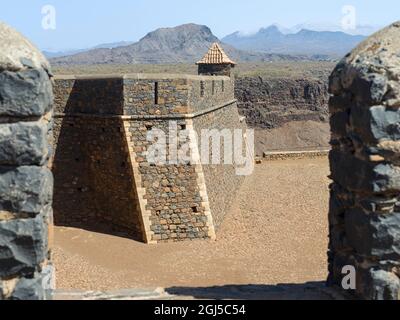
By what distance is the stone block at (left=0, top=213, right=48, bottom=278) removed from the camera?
4043mm

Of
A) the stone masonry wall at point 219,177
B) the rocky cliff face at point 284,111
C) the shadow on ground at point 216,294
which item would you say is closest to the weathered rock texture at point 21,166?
the shadow on ground at point 216,294

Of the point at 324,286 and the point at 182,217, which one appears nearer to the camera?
the point at 324,286

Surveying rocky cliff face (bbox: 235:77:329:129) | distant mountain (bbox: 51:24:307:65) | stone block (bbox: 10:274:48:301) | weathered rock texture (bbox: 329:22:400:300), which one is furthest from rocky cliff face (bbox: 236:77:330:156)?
distant mountain (bbox: 51:24:307:65)

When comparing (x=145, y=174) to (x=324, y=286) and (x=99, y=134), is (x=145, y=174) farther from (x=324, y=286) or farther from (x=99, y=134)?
(x=324, y=286)

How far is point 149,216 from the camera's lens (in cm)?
1221

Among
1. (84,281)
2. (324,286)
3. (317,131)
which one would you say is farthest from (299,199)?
(317,131)

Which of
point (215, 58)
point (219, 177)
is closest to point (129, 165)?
point (219, 177)

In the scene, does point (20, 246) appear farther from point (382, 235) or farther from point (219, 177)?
point (219, 177)

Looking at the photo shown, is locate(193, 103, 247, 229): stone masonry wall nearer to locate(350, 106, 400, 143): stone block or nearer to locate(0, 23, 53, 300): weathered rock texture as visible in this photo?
locate(350, 106, 400, 143): stone block

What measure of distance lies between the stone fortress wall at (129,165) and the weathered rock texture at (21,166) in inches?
316

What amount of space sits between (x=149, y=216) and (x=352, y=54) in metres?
7.95

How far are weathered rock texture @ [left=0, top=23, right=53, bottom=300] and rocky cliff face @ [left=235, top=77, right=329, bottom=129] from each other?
3537 cm

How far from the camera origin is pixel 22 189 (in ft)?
13.2

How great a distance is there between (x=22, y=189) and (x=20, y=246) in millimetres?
444
